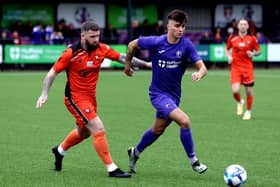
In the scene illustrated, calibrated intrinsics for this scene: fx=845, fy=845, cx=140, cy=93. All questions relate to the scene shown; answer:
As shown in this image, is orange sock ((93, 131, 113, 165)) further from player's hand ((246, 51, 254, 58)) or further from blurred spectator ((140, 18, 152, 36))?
blurred spectator ((140, 18, 152, 36))

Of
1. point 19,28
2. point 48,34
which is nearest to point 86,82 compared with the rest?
point 48,34

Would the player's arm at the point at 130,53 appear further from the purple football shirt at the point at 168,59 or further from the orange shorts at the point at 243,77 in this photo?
the orange shorts at the point at 243,77

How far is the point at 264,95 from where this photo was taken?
2292 cm

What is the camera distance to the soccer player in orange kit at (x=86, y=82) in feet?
31.5

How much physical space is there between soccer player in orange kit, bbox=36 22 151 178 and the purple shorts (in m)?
0.70

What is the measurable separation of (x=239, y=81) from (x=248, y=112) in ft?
2.55

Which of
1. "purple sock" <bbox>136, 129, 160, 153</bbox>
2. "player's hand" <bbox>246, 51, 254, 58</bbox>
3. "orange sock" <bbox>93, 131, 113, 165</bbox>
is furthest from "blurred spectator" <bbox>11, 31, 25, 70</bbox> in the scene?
"orange sock" <bbox>93, 131, 113, 165</bbox>

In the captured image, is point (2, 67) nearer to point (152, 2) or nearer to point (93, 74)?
point (152, 2)

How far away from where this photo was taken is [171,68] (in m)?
9.90

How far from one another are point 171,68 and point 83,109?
114cm

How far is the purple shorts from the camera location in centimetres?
975

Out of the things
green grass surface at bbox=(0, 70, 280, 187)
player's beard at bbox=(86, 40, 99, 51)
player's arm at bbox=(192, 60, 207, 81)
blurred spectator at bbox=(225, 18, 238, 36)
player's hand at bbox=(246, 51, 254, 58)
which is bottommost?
green grass surface at bbox=(0, 70, 280, 187)

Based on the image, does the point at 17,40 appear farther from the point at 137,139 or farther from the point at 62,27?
the point at 137,139

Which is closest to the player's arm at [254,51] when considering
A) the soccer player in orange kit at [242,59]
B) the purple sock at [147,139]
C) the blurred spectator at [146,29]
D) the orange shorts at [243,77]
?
the soccer player in orange kit at [242,59]
